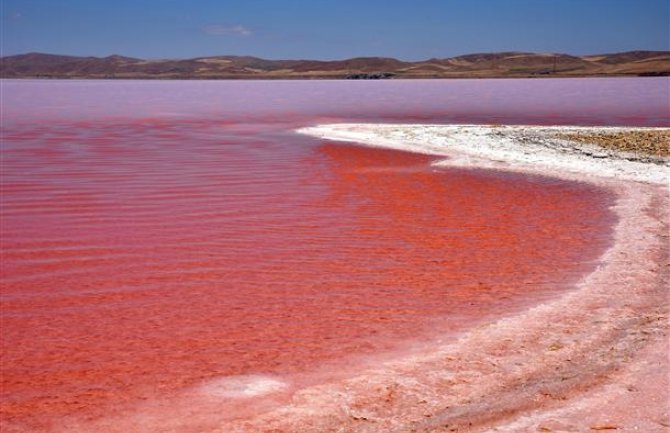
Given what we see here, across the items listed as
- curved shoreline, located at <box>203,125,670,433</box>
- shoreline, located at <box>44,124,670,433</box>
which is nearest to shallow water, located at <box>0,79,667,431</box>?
shoreline, located at <box>44,124,670,433</box>

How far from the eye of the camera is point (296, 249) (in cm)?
866

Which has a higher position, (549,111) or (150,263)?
(549,111)

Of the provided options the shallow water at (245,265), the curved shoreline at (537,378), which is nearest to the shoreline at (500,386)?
the curved shoreline at (537,378)

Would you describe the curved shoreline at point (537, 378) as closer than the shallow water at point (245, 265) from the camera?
Yes

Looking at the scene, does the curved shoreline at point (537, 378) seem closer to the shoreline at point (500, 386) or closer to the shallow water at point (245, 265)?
the shoreline at point (500, 386)

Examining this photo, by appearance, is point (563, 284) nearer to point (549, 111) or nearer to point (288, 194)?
point (288, 194)

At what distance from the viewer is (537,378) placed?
16.1 ft

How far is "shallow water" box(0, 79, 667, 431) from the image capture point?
5.39 metres

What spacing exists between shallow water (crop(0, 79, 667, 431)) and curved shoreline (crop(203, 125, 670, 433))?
41 centimetres

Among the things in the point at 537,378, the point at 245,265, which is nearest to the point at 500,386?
the point at 537,378

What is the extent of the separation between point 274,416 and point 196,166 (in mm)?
12098

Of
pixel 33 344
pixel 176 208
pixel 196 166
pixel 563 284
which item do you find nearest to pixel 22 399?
pixel 33 344

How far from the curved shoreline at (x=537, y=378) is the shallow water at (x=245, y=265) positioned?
412 millimetres

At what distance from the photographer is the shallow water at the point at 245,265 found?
539cm
